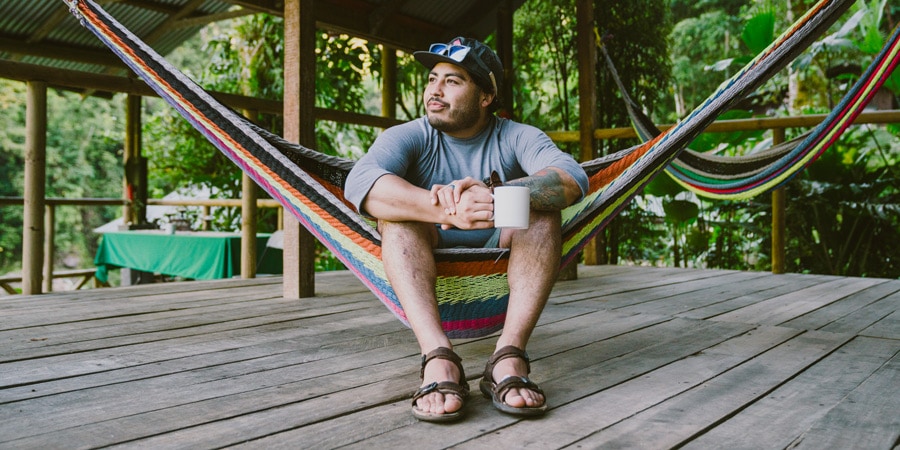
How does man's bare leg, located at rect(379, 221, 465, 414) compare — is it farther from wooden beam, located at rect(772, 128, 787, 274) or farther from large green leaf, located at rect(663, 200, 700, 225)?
large green leaf, located at rect(663, 200, 700, 225)

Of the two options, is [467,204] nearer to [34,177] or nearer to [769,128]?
[34,177]

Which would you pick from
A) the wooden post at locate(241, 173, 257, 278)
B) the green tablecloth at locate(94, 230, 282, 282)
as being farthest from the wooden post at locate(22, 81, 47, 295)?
the green tablecloth at locate(94, 230, 282, 282)

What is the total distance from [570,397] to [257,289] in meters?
1.92

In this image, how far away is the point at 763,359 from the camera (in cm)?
166

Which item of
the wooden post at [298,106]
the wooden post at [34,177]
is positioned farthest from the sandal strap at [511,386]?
the wooden post at [34,177]

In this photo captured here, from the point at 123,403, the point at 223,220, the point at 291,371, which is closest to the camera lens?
the point at 123,403

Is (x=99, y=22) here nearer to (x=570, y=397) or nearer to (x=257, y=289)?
(x=257, y=289)

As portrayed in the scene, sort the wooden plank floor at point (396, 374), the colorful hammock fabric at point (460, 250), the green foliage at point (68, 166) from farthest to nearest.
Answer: the green foliage at point (68, 166), the colorful hammock fabric at point (460, 250), the wooden plank floor at point (396, 374)

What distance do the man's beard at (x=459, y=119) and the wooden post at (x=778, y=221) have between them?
255 centimetres

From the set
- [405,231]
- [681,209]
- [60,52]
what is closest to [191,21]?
[60,52]

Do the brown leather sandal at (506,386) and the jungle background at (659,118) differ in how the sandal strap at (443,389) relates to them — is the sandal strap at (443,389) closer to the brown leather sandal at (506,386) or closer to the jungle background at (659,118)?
the brown leather sandal at (506,386)

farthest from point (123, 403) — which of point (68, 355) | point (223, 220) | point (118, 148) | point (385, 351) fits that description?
point (118, 148)

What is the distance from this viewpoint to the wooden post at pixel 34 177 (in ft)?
8.35

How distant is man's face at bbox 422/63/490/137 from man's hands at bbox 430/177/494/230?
36cm
